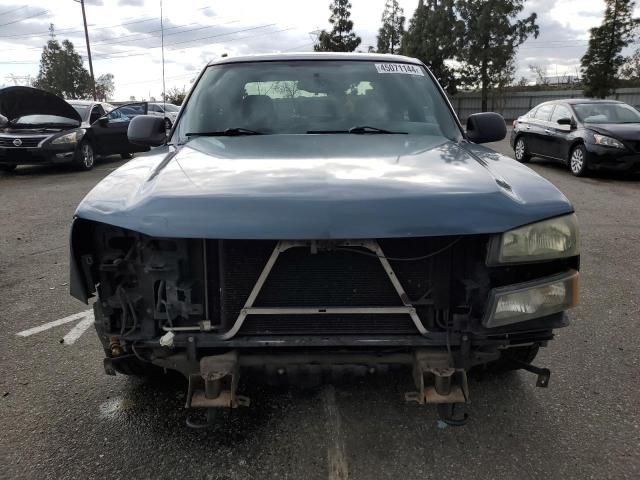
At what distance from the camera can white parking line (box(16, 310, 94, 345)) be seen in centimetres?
355

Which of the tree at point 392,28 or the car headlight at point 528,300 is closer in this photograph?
the car headlight at point 528,300

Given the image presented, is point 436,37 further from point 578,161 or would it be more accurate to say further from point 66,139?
point 66,139

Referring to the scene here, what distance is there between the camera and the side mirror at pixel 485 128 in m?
3.58

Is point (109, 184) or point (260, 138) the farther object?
Answer: point (260, 138)

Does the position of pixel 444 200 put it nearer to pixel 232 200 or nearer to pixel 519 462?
pixel 232 200

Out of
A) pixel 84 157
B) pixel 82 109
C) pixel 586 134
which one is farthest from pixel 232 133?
pixel 82 109

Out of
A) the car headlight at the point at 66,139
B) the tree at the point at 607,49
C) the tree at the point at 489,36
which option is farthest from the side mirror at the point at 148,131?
the tree at the point at 489,36

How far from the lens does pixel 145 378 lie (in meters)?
2.98

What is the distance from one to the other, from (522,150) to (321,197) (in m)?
11.5

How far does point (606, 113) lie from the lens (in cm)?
1019

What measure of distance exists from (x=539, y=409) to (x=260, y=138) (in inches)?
80.6

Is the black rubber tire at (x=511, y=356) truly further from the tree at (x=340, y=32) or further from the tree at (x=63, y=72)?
the tree at (x=63, y=72)

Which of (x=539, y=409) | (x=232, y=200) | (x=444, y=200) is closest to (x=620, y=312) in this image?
(x=539, y=409)

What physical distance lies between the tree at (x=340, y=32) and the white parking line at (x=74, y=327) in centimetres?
3692
